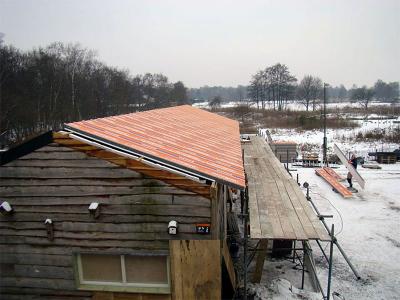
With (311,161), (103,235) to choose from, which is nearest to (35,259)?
(103,235)

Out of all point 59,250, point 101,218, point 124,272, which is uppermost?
point 101,218

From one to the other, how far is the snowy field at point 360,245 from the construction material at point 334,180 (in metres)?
0.28

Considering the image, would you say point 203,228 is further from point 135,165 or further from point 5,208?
point 5,208

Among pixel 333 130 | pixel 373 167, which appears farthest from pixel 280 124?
pixel 373 167

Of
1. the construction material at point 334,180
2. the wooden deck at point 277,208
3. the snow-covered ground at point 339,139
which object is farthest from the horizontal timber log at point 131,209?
the snow-covered ground at point 339,139

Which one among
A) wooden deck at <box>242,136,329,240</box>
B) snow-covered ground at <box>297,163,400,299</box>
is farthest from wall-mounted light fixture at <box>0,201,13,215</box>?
snow-covered ground at <box>297,163,400,299</box>

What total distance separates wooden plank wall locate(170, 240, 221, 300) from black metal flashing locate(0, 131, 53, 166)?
292 centimetres

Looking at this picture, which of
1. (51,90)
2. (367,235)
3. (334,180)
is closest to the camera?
(367,235)

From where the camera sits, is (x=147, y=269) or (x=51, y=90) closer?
(x=147, y=269)

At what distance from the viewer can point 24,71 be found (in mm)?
40969

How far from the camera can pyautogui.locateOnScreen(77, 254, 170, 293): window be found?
5.97 metres

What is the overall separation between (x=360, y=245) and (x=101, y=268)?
387 inches

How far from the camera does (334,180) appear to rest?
19.5 meters

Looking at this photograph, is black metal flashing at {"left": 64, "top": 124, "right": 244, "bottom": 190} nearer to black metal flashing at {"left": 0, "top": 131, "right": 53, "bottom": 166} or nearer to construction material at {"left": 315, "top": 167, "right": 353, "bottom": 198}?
black metal flashing at {"left": 0, "top": 131, "right": 53, "bottom": 166}
